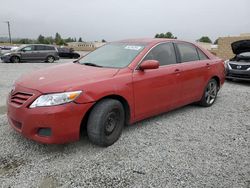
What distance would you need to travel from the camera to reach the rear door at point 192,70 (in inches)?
185

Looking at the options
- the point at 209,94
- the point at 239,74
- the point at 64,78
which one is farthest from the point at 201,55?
the point at 239,74

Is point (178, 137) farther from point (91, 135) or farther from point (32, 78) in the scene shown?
point (32, 78)

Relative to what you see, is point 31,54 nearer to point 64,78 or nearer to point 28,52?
point 28,52

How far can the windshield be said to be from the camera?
3891 mm

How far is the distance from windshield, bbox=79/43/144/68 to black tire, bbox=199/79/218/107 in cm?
215

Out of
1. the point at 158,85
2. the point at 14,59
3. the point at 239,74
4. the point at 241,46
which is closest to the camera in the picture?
the point at 158,85

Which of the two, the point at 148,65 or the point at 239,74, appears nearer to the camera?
the point at 148,65

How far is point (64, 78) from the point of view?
3238 millimetres

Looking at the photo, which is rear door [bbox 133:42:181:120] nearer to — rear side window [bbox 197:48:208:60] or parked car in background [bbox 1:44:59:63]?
rear side window [bbox 197:48:208:60]

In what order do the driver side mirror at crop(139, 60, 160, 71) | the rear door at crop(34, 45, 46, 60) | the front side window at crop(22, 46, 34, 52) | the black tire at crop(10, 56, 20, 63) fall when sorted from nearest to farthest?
the driver side mirror at crop(139, 60, 160, 71)
the black tire at crop(10, 56, 20, 63)
the front side window at crop(22, 46, 34, 52)
the rear door at crop(34, 45, 46, 60)

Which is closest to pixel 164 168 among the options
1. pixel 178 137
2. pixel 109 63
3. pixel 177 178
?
pixel 177 178

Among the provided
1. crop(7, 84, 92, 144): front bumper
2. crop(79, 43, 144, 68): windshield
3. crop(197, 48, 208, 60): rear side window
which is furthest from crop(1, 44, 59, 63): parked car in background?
crop(7, 84, 92, 144): front bumper

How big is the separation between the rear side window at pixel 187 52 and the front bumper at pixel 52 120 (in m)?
2.47

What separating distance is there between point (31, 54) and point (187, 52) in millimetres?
15447
